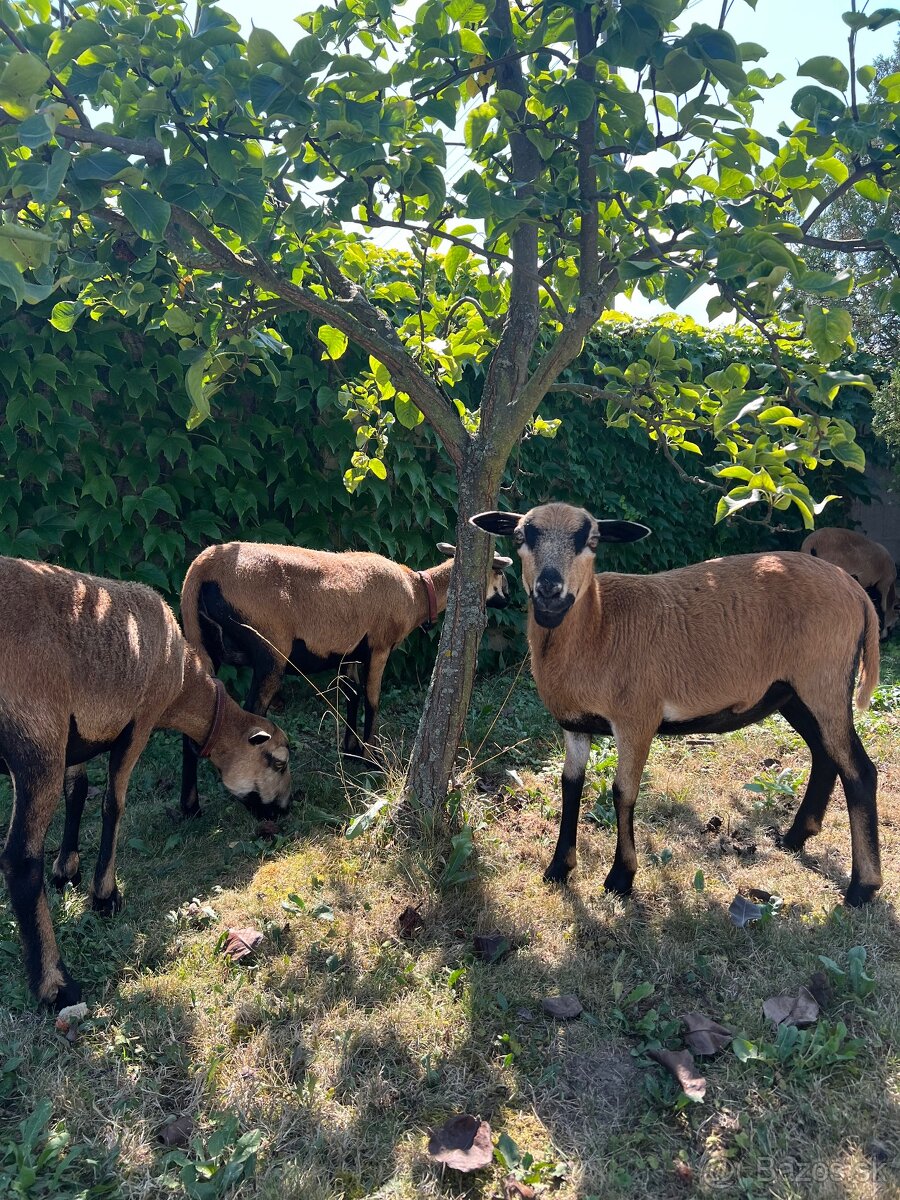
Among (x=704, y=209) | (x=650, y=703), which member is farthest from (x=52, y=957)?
(x=704, y=209)

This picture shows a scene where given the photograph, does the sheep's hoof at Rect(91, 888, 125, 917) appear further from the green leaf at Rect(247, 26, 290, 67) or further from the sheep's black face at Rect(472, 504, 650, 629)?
the green leaf at Rect(247, 26, 290, 67)

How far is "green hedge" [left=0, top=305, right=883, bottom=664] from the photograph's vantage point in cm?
522

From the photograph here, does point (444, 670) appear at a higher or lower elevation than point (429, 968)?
higher

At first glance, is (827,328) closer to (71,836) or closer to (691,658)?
(691,658)

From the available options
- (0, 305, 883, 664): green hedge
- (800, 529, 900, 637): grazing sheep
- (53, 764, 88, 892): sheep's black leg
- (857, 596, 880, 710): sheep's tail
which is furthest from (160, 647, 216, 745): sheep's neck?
(800, 529, 900, 637): grazing sheep

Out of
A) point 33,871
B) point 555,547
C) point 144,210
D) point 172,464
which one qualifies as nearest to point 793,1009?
point 555,547

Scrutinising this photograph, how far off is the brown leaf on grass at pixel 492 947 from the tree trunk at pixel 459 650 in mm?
857

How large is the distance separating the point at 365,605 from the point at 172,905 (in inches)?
101

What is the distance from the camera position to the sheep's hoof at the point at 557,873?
388 cm

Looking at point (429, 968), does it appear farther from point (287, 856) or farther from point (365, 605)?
point (365, 605)

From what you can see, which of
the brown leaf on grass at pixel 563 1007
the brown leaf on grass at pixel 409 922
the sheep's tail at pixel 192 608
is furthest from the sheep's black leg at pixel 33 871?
the sheep's tail at pixel 192 608

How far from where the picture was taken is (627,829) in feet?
12.1

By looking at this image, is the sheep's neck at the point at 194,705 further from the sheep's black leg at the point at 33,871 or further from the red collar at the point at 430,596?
the red collar at the point at 430,596

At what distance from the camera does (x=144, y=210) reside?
8.27 ft
